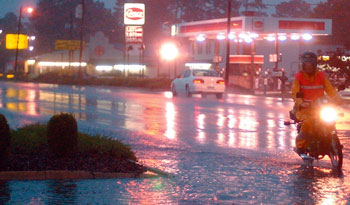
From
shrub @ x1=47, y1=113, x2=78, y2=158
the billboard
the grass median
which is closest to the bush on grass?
the grass median

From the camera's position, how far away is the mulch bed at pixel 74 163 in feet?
34.3

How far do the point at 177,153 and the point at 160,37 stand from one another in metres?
133

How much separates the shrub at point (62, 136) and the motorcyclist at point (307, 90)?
11.6 ft

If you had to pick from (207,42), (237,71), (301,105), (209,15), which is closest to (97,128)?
(301,105)

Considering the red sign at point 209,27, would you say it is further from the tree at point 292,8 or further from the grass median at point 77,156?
the tree at point 292,8

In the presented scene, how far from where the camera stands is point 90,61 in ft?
364

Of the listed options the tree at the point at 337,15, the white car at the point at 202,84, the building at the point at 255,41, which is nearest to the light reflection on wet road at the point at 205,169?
the white car at the point at 202,84

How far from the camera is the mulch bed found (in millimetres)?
10445

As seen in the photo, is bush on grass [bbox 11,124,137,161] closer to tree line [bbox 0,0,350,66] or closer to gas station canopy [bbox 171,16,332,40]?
gas station canopy [bbox 171,16,332,40]

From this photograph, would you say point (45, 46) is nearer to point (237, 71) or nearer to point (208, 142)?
point (237, 71)

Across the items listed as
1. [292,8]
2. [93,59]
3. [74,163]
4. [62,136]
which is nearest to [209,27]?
[93,59]

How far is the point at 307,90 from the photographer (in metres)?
11.7

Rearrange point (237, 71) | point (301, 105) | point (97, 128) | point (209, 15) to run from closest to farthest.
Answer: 1. point (301, 105)
2. point (97, 128)
3. point (237, 71)
4. point (209, 15)

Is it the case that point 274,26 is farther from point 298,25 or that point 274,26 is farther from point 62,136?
point 62,136
